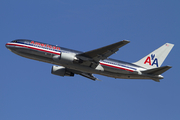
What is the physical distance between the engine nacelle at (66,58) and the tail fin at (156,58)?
12.3 m

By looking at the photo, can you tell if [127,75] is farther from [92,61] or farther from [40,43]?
[40,43]

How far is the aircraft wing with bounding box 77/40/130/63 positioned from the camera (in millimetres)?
40275

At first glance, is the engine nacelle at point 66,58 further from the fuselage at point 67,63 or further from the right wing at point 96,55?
the right wing at point 96,55

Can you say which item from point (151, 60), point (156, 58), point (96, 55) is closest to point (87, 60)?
point (96, 55)

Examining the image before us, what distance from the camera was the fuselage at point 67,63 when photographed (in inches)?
1704

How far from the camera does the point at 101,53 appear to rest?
139 feet

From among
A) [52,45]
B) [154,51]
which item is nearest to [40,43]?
[52,45]

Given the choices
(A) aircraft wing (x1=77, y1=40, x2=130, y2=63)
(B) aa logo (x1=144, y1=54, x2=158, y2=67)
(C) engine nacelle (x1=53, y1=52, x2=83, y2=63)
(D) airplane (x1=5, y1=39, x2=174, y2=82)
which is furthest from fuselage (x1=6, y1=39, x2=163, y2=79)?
(B) aa logo (x1=144, y1=54, x2=158, y2=67)

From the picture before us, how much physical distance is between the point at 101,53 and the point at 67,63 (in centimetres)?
567

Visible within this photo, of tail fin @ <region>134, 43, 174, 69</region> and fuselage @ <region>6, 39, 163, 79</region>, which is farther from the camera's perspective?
tail fin @ <region>134, 43, 174, 69</region>

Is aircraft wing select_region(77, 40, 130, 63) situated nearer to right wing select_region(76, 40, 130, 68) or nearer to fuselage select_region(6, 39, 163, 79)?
right wing select_region(76, 40, 130, 68)

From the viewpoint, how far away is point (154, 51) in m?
50.2

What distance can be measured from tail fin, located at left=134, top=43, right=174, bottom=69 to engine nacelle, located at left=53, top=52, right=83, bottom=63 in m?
12.3

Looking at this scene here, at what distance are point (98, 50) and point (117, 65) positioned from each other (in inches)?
205
